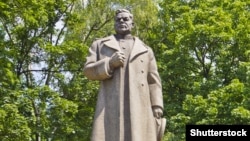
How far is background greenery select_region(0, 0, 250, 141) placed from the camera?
24.1 metres

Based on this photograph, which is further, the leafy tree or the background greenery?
the leafy tree

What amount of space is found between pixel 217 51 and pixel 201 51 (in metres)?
0.65

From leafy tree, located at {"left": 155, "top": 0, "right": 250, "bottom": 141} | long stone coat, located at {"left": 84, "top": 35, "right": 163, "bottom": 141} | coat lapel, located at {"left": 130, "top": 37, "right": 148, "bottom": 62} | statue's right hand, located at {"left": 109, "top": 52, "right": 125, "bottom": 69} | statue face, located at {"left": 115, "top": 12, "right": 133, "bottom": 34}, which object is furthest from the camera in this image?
leafy tree, located at {"left": 155, "top": 0, "right": 250, "bottom": 141}

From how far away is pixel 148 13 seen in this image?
31.0 meters

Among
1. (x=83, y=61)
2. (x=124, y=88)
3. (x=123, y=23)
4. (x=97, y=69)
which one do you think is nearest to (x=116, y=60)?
(x=97, y=69)

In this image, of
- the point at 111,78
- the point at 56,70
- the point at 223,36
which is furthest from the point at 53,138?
the point at 111,78

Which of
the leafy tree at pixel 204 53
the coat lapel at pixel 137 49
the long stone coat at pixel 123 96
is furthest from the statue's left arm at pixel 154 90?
the leafy tree at pixel 204 53

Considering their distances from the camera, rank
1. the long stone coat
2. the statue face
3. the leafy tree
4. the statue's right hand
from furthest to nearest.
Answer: the leafy tree
the statue face
the statue's right hand
the long stone coat

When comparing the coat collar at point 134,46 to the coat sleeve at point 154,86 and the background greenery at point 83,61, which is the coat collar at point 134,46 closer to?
the coat sleeve at point 154,86

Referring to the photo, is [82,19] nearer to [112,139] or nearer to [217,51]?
[217,51]

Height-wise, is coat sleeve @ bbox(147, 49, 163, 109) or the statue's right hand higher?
the statue's right hand

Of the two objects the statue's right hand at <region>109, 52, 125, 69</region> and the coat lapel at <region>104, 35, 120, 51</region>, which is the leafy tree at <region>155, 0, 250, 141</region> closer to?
the coat lapel at <region>104, 35, 120, 51</region>

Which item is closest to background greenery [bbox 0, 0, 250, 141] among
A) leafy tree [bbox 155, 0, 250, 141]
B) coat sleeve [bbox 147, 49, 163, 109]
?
leafy tree [bbox 155, 0, 250, 141]

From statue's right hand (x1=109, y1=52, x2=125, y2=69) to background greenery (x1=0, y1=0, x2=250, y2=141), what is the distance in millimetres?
13000
